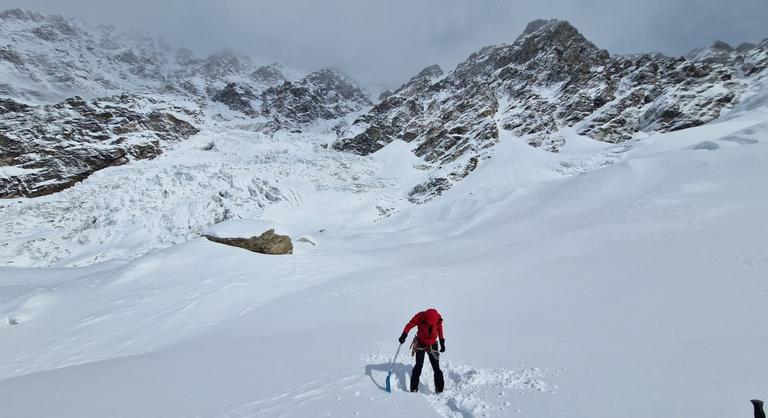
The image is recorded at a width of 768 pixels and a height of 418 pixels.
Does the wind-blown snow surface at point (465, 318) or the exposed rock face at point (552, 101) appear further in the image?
the exposed rock face at point (552, 101)

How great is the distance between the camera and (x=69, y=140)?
43688 mm

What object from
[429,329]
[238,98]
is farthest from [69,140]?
[429,329]

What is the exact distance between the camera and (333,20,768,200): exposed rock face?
43938 mm

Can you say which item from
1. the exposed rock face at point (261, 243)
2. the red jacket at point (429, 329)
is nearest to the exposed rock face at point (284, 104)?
the exposed rock face at point (261, 243)

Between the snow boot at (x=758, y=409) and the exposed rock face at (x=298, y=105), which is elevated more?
the exposed rock face at (x=298, y=105)

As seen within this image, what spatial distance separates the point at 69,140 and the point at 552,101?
6853 centimetres

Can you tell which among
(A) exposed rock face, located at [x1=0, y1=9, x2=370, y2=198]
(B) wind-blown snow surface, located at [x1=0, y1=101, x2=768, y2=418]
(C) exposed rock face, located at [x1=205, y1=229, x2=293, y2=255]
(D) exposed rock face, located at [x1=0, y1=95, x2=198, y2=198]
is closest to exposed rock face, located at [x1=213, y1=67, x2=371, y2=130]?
(A) exposed rock face, located at [x1=0, y1=9, x2=370, y2=198]

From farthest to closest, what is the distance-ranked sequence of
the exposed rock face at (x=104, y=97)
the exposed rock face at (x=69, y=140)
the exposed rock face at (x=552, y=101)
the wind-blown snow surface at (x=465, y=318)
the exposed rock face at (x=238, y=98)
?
the exposed rock face at (x=238, y=98) < the exposed rock face at (x=552, y=101) < the exposed rock face at (x=104, y=97) < the exposed rock face at (x=69, y=140) < the wind-blown snow surface at (x=465, y=318)

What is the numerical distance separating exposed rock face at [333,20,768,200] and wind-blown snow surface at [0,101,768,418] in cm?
2468

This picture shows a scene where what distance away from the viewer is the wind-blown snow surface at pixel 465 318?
4406mm

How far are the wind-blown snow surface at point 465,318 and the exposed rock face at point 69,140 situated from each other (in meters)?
32.1

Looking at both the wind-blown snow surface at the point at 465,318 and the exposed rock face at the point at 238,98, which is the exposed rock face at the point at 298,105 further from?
the wind-blown snow surface at the point at 465,318

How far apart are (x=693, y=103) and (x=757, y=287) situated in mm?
48805

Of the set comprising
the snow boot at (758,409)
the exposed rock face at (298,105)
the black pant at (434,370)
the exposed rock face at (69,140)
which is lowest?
the black pant at (434,370)
